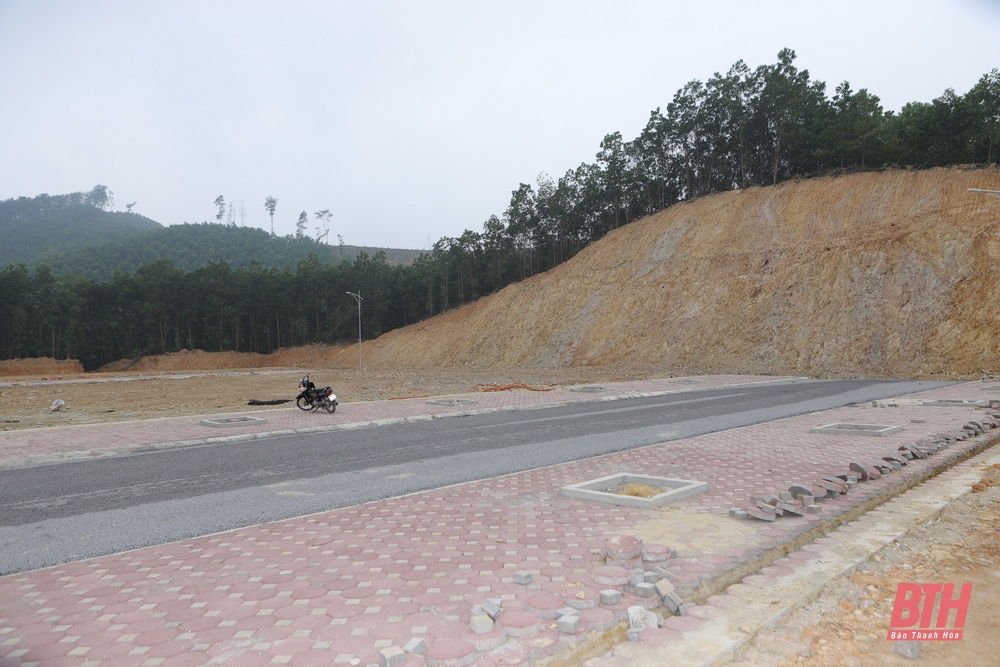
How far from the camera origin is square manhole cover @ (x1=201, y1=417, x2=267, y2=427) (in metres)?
14.6

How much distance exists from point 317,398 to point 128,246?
129 meters

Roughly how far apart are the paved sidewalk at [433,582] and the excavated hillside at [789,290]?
30.1m

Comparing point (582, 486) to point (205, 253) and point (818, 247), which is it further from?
point (205, 253)

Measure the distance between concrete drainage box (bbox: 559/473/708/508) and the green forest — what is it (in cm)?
4687

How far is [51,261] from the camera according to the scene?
11506 cm

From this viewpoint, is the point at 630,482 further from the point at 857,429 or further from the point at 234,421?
the point at 234,421

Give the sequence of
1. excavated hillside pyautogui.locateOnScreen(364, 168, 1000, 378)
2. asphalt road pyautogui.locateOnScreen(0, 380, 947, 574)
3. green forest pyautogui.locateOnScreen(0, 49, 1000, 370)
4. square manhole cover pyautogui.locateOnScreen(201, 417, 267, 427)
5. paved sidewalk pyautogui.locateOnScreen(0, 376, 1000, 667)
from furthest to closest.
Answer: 1. green forest pyautogui.locateOnScreen(0, 49, 1000, 370)
2. excavated hillside pyautogui.locateOnScreen(364, 168, 1000, 378)
3. square manhole cover pyautogui.locateOnScreen(201, 417, 267, 427)
4. asphalt road pyautogui.locateOnScreen(0, 380, 947, 574)
5. paved sidewalk pyautogui.locateOnScreen(0, 376, 1000, 667)

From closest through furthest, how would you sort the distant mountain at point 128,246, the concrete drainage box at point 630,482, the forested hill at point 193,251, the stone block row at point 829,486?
the stone block row at point 829,486 < the concrete drainage box at point 630,482 < the forested hill at point 193,251 < the distant mountain at point 128,246

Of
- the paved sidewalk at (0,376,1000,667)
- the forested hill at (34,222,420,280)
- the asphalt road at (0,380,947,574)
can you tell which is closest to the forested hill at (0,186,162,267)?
the forested hill at (34,222,420,280)

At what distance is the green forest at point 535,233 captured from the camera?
47650 millimetres

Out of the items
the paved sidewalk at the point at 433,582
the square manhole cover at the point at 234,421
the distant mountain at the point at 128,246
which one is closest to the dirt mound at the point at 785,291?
the square manhole cover at the point at 234,421

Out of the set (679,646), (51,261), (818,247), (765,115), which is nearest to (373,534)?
(679,646)

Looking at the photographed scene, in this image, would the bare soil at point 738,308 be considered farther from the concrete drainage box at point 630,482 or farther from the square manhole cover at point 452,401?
the concrete drainage box at point 630,482

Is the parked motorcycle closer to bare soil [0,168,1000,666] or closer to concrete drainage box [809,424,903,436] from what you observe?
bare soil [0,168,1000,666]
